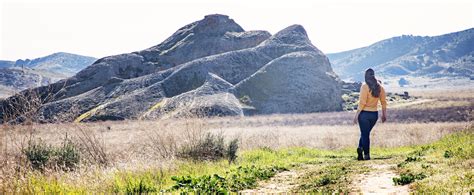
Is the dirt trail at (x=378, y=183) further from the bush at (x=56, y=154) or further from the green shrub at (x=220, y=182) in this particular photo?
the bush at (x=56, y=154)

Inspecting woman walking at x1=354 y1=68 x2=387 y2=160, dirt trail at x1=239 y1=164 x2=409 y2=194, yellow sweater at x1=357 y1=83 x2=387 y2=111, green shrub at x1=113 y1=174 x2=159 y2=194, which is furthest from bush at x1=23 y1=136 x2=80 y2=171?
yellow sweater at x1=357 y1=83 x2=387 y2=111

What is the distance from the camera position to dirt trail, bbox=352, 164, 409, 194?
597cm

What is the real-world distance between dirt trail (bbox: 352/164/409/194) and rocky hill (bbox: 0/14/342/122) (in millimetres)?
52685

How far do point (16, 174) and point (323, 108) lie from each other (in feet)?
249

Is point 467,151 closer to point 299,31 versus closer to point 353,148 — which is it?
point 353,148

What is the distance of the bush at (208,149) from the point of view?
36.2 ft

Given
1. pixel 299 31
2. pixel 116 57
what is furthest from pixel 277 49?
pixel 116 57

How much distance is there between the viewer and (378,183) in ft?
21.5

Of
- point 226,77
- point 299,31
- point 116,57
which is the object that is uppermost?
point 299,31

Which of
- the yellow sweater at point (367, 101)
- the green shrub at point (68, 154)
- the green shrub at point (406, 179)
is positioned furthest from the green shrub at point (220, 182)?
the green shrub at point (68, 154)

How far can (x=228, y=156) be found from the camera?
11.6 m

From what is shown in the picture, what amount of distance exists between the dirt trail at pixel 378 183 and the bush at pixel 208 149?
470 centimetres

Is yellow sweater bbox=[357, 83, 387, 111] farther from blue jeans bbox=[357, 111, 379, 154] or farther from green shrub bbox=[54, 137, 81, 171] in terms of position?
green shrub bbox=[54, 137, 81, 171]

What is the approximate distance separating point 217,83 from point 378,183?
71.6 m
